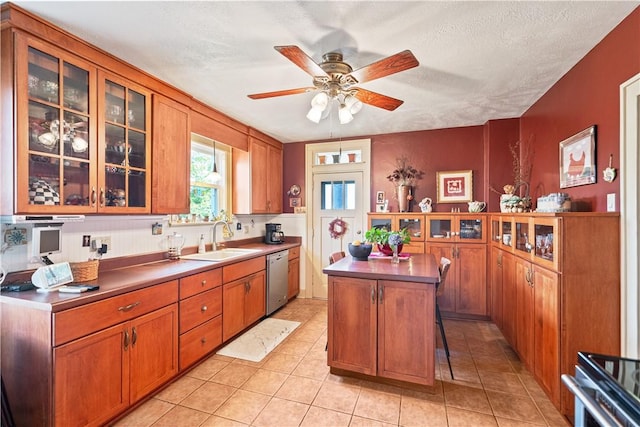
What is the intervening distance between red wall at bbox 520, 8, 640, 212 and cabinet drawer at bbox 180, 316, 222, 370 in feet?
10.4

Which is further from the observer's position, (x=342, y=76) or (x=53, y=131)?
(x=342, y=76)

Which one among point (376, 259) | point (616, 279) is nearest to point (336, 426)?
point (376, 259)

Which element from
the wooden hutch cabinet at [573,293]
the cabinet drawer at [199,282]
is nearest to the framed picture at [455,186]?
the wooden hutch cabinet at [573,293]

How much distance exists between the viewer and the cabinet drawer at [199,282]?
235 cm

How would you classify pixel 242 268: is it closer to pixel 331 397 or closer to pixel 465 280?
pixel 331 397

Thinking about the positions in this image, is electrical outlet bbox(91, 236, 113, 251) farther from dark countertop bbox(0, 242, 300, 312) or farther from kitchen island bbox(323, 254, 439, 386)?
kitchen island bbox(323, 254, 439, 386)

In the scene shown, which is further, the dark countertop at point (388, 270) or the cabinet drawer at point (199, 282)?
the cabinet drawer at point (199, 282)

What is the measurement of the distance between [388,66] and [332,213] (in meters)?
2.97

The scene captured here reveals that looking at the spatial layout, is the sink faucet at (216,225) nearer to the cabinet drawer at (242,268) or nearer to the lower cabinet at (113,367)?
the cabinet drawer at (242,268)

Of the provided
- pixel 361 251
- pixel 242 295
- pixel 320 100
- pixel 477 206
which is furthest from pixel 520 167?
pixel 242 295

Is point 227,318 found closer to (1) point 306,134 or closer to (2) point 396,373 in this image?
(2) point 396,373

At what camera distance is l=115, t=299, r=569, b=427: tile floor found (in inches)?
74.1

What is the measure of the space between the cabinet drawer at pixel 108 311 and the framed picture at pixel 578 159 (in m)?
3.20

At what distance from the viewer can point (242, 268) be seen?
10.3 ft
